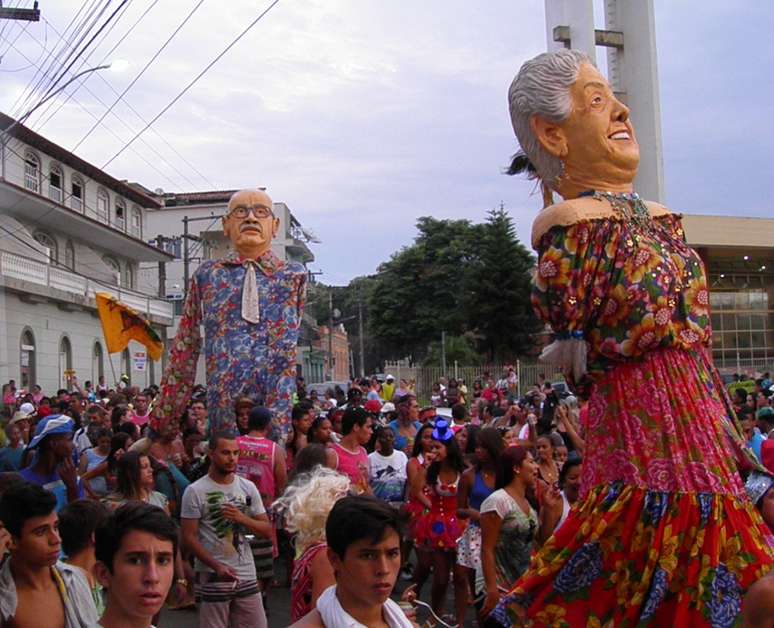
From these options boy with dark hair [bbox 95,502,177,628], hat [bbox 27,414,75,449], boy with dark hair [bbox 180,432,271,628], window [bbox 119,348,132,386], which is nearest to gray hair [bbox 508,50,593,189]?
boy with dark hair [bbox 95,502,177,628]

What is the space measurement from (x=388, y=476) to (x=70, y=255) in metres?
28.2

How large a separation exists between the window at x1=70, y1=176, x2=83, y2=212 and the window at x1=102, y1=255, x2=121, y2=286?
2.39 metres

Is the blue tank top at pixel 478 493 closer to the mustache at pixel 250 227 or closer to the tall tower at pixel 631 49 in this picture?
the tall tower at pixel 631 49

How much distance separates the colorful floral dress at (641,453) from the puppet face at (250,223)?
17.6 feet

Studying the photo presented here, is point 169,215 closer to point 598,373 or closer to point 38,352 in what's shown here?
point 38,352

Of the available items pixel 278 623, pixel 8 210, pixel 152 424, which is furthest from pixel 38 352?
pixel 278 623

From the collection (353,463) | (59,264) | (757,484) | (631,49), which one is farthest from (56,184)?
(757,484)

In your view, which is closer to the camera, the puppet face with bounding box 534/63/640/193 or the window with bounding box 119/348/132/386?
the puppet face with bounding box 534/63/640/193

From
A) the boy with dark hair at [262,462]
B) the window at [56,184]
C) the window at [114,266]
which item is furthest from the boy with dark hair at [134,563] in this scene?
the window at [114,266]

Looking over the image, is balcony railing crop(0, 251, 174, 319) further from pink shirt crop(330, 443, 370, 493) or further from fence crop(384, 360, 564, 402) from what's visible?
pink shirt crop(330, 443, 370, 493)

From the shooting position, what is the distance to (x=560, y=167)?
4.34 metres

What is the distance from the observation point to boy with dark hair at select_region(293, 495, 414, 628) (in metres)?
2.76

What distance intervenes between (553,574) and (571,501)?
2.42 m

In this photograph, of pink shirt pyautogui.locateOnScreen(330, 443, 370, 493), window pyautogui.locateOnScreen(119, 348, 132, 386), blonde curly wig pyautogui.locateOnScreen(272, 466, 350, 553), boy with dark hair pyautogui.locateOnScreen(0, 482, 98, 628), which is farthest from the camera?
window pyautogui.locateOnScreen(119, 348, 132, 386)
